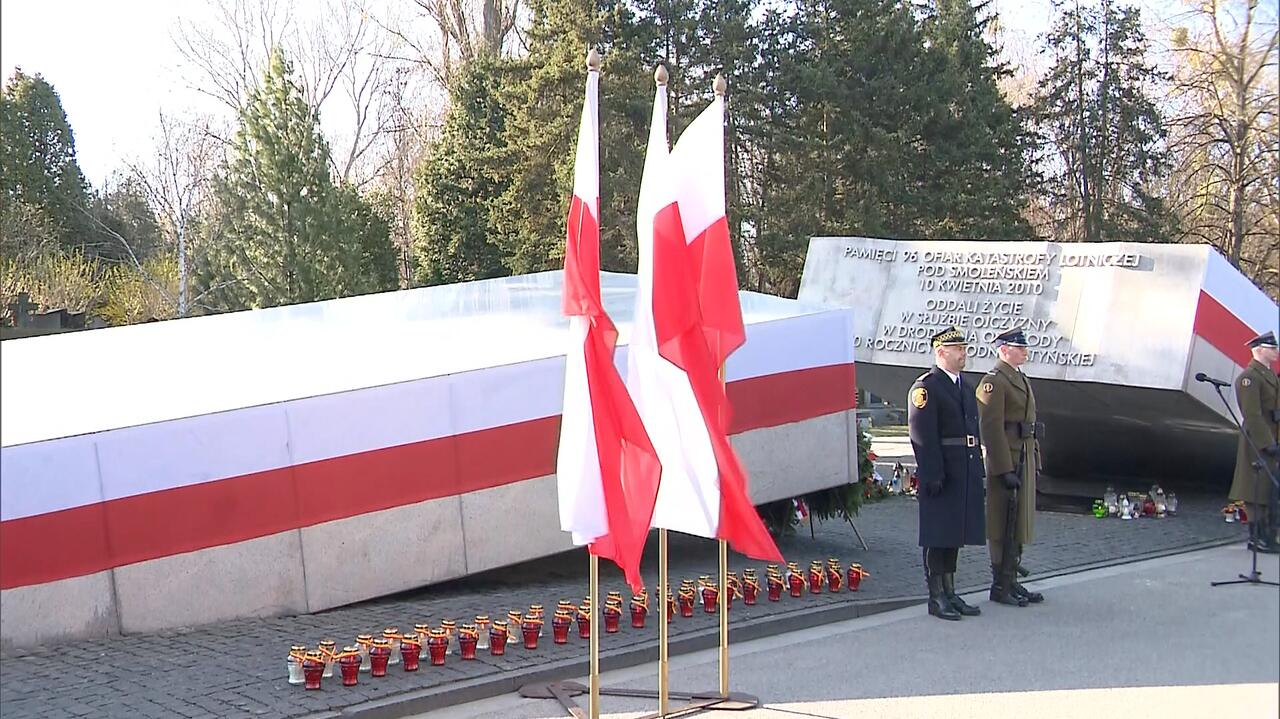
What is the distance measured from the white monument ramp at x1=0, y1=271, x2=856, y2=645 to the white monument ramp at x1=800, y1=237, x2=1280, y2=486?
3.20 metres

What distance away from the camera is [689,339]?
17.5 ft

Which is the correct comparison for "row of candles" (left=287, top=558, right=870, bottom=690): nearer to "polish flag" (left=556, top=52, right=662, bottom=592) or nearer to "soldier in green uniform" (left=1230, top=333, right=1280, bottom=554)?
"polish flag" (left=556, top=52, right=662, bottom=592)

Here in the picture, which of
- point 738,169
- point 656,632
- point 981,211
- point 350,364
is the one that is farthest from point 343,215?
point 656,632

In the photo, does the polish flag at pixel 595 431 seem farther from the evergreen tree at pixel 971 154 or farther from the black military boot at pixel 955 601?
the evergreen tree at pixel 971 154

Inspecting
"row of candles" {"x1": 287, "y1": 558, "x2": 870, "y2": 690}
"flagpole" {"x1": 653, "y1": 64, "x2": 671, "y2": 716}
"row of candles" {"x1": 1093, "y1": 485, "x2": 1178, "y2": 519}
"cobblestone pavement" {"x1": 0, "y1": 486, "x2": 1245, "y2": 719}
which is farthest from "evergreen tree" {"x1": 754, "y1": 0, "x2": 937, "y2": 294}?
"flagpole" {"x1": 653, "y1": 64, "x2": 671, "y2": 716}

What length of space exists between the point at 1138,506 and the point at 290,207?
59.6 feet

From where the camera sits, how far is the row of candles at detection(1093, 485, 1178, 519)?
11.0 meters

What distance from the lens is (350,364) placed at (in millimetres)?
7715

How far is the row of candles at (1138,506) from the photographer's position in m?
11.0

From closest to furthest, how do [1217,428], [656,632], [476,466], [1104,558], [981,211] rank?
[656,632] < [476,466] < [1104,558] < [1217,428] < [981,211]

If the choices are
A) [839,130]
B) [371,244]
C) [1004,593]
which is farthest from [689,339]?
[839,130]

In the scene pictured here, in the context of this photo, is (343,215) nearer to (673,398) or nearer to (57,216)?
(57,216)

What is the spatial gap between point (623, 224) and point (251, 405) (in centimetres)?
1946

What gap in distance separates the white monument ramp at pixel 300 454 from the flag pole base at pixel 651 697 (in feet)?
6.00
